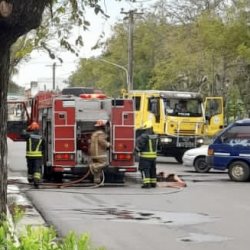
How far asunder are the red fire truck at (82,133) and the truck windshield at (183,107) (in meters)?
7.66

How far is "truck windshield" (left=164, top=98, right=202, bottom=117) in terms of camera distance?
26030 millimetres

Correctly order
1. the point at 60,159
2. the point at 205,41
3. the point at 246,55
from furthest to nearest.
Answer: the point at 205,41 < the point at 246,55 < the point at 60,159

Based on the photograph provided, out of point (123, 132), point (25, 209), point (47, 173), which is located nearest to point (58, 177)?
point (47, 173)

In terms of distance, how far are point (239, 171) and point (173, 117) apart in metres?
6.67

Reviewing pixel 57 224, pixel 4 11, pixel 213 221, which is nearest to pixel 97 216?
pixel 57 224

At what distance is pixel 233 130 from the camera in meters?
19.8

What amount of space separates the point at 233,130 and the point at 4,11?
1549 cm

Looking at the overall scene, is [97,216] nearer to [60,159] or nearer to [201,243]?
[201,243]

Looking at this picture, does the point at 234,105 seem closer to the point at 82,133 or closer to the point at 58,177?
the point at 82,133

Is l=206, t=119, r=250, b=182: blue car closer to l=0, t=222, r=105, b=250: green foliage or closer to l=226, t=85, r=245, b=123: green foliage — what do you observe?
l=0, t=222, r=105, b=250: green foliage

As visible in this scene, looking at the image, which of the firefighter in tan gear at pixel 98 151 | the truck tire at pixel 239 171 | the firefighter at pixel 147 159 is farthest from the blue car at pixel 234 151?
the firefighter in tan gear at pixel 98 151

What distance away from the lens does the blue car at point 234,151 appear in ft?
63.6

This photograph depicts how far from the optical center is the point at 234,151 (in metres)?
19.5

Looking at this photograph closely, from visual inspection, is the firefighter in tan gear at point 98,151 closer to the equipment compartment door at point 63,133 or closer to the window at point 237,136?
the equipment compartment door at point 63,133
